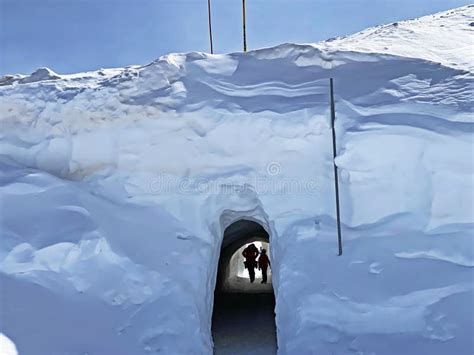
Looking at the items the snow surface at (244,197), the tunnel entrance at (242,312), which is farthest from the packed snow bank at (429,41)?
the tunnel entrance at (242,312)

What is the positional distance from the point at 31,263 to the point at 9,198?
57.9 inches

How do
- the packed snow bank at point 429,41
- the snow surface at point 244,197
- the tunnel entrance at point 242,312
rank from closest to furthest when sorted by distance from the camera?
the snow surface at point 244,197, the tunnel entrance at point 242,312, the packed snow bank at point 429,41

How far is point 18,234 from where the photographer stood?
670 cm

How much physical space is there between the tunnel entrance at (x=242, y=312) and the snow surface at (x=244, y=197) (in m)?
0.97

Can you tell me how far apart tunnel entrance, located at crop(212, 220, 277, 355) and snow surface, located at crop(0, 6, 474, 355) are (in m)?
0.97

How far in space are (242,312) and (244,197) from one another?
11.5ft

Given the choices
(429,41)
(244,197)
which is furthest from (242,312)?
(429,41)

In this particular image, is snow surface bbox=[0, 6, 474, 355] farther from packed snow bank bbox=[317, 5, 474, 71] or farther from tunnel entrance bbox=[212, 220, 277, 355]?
tunnel entrance bbox=[212, 220, 277, 355]

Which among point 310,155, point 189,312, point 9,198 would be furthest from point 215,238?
point 9,198

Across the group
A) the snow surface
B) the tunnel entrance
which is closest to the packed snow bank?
the snow surface

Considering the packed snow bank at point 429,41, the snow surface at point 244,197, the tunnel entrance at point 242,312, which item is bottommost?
the tunnel entrance at point 242,312

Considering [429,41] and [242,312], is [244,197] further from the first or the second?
[429,41]

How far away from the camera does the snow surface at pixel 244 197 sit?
567 centimetres

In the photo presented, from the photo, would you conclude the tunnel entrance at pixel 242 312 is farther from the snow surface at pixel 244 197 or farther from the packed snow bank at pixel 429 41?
the packed snow bank at pixel 429 41
